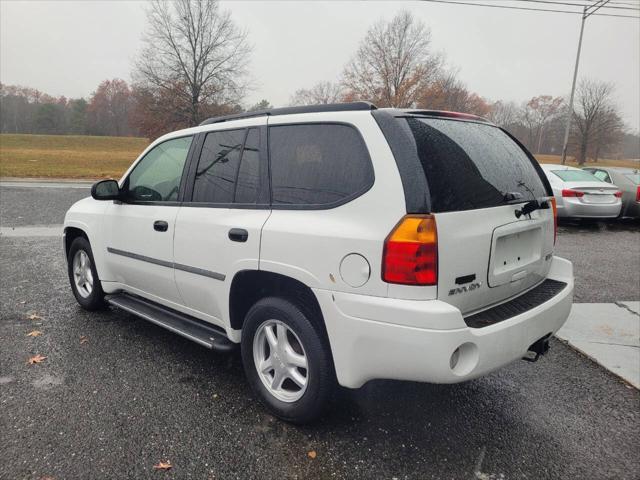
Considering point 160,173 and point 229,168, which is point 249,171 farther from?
point 160,173

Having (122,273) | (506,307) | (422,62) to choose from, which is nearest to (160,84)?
(422,62)

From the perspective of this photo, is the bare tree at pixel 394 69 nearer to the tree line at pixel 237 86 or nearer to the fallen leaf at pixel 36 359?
the tree line at pixel 237 86

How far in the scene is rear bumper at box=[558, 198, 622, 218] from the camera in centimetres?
1016

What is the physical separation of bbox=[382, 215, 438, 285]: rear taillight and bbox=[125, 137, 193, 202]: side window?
6.30ft

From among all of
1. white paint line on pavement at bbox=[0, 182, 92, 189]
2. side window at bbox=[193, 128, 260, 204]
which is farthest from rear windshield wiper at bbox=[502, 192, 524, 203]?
white paint line on pavement at bbox=[0, 182, 92, 189]

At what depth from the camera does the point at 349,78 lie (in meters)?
41.8

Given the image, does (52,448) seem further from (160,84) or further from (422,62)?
(422,62)

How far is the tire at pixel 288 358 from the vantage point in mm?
2435

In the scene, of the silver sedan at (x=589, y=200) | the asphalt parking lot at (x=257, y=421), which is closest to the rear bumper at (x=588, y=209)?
the silver sedan at (x=589, y=200)

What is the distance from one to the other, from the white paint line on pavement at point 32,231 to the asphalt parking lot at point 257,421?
16.4 feet

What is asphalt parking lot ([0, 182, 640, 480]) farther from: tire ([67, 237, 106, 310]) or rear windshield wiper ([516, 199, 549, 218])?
rear windshield wiper ([516, 199, 549, 218])

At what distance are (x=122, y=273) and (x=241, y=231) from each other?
1.77 m

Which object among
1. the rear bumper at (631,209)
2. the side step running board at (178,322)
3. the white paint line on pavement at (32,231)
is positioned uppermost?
the rear bumper at (631,209)

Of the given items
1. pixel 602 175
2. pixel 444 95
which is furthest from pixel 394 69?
pixel 602 175
